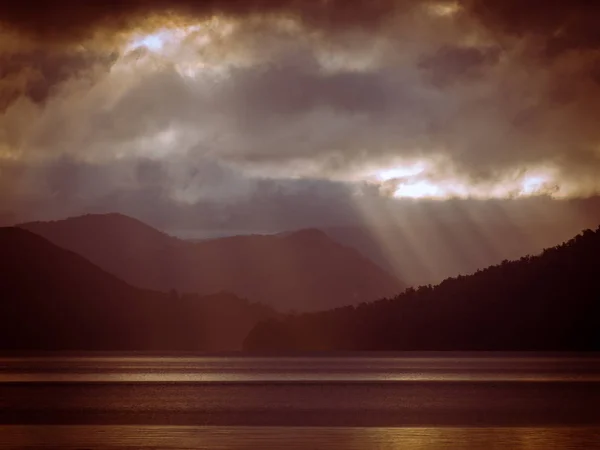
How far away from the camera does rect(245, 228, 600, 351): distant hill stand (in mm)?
106000

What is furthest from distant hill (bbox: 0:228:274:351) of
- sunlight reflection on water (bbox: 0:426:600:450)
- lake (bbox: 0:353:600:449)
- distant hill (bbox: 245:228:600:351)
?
Answer: sunlight reflection on water (bbox: 0:426:600:450)

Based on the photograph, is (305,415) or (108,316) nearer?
(305,415)

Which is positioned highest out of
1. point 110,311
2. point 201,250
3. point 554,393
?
point 201,250

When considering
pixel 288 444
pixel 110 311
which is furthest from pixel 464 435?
pixel 110 311

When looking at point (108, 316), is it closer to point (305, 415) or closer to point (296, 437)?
point (305, 415)

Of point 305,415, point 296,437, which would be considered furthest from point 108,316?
point 296,437

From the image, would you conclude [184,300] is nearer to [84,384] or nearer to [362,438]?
[84,384]

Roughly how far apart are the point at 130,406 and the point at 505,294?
92.3 metres

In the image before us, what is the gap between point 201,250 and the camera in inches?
5605

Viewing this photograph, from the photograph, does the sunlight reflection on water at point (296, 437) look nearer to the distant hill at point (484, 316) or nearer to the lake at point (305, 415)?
the lake at point (305, 415)

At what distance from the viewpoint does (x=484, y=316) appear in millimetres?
111375

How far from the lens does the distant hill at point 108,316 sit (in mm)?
118438

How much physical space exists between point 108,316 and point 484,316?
4712 centimetres

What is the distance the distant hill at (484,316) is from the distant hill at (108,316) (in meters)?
6.31
